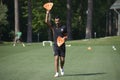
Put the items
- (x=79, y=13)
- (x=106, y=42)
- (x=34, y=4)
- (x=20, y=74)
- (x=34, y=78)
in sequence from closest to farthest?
(x=34, y=78), (x=20, y=74), (x=106, y=42), (x=34, y=4), (x=79, y=13)

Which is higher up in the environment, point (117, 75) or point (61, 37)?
point (61, 37)

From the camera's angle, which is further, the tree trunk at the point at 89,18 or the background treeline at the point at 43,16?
the background treeline at the point at 43,16

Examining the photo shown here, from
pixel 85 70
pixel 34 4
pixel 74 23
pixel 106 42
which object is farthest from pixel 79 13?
pixel 85 70

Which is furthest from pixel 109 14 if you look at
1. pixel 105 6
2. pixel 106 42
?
pixel 106 42

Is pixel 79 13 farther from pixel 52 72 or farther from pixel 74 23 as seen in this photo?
pixel 52 72

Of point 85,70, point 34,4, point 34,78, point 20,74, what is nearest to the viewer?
point 34,78

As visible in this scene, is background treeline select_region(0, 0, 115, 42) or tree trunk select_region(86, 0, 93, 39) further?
background treeline select_region(0, 0, 115, 42)

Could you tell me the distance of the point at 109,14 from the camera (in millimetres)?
84250

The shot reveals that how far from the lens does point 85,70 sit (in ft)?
56.7

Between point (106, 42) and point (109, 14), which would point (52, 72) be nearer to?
point (106, 42)

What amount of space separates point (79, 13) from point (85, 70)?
63139mm

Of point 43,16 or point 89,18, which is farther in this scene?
point 43,16

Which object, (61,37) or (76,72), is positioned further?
(76,72)

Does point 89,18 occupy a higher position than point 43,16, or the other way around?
point 43,16
